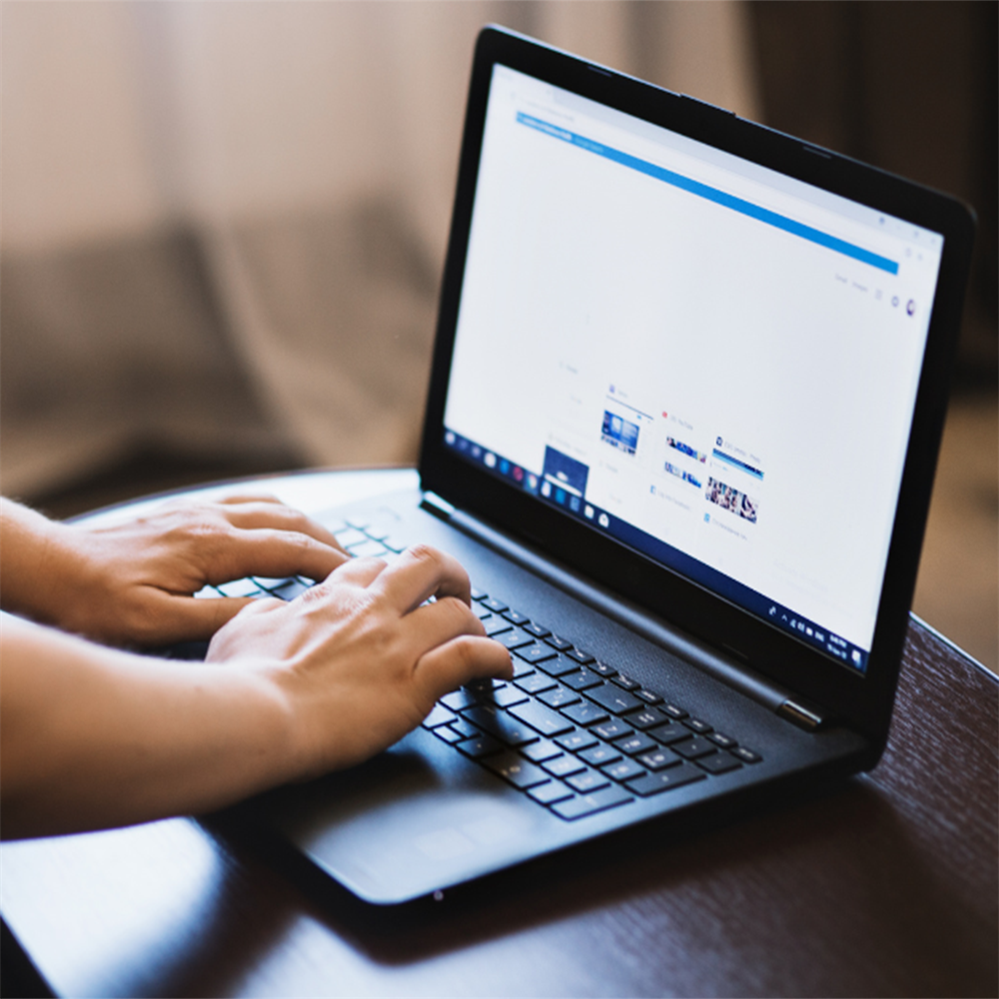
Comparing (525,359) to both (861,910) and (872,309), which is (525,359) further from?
(861,910)

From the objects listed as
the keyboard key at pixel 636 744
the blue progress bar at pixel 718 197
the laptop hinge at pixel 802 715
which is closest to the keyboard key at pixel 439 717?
the keyboard key at pixel 636 744

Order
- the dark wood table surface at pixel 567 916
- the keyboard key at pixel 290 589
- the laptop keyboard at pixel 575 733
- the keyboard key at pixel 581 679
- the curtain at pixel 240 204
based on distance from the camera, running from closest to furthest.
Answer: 1. the dark wood table surface at pixel 567 916
2. the laptop keyboard at pixel 575 733
3. the keyboard key at pixel 581 679
4. the keyboard key at pixel 290 589
5. the curtain at pixel 240 204

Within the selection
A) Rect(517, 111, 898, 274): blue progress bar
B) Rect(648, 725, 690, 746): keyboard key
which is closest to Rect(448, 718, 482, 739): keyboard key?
Rect(648, 725, 690, 746): keyboard key

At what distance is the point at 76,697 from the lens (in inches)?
24.9

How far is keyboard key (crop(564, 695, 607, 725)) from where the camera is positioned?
0.77 m

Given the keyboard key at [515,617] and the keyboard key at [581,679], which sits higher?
the keyboard key at [581,679]

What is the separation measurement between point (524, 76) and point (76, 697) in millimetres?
559

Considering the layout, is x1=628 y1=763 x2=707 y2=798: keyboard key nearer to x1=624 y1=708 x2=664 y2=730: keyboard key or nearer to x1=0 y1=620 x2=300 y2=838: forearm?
x1=624 y1=708 x2=664 y2=730: keyboard key

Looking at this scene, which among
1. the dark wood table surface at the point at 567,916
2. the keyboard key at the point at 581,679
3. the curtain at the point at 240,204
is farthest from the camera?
the curtain at the point at 240,204

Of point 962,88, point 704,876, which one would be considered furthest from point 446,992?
point 962,88

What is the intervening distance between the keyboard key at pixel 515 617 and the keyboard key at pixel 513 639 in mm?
13

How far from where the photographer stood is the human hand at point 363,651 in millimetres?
701

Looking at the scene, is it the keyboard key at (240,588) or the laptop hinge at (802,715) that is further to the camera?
the keyboard key at (240,588)

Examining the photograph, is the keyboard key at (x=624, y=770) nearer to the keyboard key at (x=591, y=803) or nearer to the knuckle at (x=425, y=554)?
the keyboard key at (x=591, y=803)
